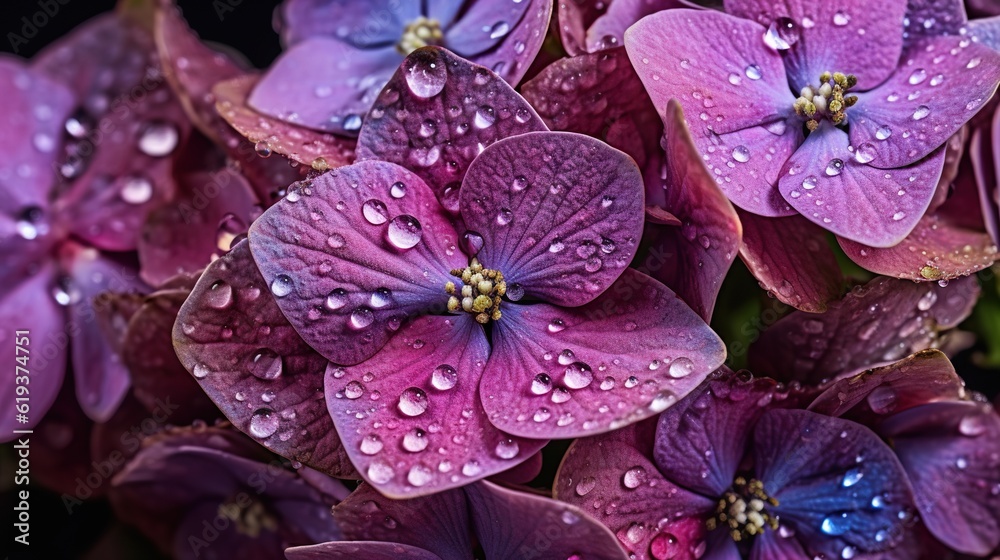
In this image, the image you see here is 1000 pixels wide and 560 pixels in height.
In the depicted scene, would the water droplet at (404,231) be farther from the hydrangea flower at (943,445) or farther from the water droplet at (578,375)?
→ the hydrangea flower at (943,445)

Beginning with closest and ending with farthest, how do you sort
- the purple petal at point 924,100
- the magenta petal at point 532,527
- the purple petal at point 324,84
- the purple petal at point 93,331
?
the magenta petal at point 532,527, the purple petal at point 924,100, the purple petal at point 324,84, the purple petal at point 93,331

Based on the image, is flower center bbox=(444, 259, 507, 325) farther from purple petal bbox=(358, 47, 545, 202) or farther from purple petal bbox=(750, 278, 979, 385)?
purple petal bbox=(750, 278, 979, 385)

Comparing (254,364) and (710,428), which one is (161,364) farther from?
(710,428)

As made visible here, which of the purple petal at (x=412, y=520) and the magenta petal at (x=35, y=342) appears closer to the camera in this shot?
the purple petal at (x=412, y=520)

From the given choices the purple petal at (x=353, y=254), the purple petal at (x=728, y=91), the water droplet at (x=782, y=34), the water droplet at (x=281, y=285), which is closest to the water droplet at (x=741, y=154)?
the purple petal at (x=728, y=91)

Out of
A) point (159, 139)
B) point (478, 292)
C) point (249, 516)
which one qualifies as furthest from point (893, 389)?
point (159, 139)

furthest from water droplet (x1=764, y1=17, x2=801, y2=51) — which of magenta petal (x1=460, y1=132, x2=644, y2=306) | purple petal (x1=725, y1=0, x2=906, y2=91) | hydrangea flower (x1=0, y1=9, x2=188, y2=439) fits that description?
hydrangea flower (x1=0, y1=9, x2=188, y2=439)

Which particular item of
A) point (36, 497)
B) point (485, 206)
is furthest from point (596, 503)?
point (36, 497)
